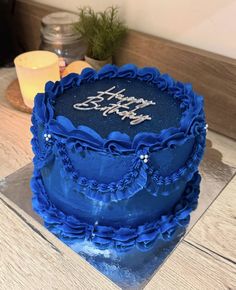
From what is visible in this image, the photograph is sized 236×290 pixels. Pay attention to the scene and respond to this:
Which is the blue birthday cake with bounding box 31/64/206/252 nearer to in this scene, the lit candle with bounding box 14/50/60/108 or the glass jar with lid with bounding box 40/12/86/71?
the lit candle with bounding box 14/50/60/108

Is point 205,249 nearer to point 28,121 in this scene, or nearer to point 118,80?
point 118,80

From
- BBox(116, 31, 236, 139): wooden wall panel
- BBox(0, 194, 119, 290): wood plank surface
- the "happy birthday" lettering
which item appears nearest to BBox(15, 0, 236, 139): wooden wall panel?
BBox(116, 31, 236, 139): wooden wall panel

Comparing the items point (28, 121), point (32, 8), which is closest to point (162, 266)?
point (28, 121)

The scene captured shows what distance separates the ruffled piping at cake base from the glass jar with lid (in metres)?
0.38

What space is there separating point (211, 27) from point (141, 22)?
0.49 feet

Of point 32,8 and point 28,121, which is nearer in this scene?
point 28,121

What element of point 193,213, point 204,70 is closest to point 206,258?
point 193,213

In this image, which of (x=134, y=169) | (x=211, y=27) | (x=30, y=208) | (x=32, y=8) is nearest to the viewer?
(x=134, y=169)

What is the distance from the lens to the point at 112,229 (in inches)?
18.4

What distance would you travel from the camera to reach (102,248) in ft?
1.53

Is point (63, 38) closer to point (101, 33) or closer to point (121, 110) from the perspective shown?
point (101, 33)

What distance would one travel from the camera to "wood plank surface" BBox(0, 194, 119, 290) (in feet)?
1.42

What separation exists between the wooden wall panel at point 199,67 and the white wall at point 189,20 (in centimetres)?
2

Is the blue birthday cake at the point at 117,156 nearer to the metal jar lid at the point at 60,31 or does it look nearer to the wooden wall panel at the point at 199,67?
the wooden wall panel at the point at 199,67
